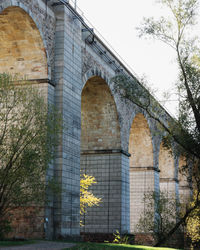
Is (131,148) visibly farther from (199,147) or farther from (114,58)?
(199,147)

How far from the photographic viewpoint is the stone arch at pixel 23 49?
1486 centimetres

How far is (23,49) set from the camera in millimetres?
15469

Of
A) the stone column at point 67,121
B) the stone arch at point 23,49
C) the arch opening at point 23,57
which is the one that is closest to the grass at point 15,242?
the arch opening at point 23,57

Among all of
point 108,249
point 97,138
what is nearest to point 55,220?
point 108,249

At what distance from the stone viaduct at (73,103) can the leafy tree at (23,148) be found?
221 cm

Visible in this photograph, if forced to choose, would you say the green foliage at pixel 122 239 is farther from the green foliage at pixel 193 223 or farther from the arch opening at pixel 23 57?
the arch opening at pixel 23 57

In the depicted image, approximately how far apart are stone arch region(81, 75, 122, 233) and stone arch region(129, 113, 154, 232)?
19.0ft

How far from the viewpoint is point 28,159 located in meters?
11.9

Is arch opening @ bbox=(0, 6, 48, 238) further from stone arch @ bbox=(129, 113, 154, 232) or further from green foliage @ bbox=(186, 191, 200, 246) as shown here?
stone arch @ bbox=(129, 113, 154, 232)

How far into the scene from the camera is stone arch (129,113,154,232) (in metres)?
28.2

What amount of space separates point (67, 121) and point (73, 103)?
93cm

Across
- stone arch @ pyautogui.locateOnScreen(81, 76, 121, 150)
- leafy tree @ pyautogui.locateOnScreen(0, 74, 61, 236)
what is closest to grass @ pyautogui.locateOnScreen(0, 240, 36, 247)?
leafy tree @ pyautogui.locateOnScreen(0, 74, 61, 236)

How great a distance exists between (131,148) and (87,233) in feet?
27.5

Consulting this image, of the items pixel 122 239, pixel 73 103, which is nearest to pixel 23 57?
pixel 73 103
